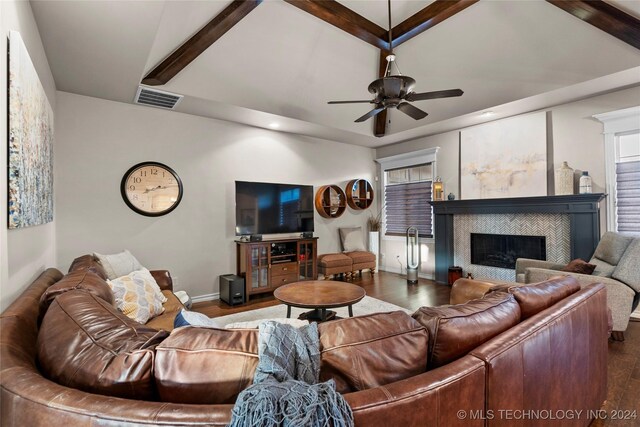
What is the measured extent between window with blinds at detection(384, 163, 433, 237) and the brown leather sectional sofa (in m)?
4.44

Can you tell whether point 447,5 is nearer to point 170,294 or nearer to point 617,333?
point 617,333

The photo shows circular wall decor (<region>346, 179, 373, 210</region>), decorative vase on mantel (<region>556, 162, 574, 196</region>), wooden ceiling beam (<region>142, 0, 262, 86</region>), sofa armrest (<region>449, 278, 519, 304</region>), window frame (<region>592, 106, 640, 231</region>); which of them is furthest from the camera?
circular wall decor (<region>346, 179, 373, 210</region>)

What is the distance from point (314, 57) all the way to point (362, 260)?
3582 mm

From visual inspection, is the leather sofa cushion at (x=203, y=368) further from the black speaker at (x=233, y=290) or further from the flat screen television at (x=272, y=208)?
the flat screen television at (x=272, y=208)

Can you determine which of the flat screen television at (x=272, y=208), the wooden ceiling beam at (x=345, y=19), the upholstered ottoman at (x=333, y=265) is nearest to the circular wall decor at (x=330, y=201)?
the flat screen television at (x=272, y=208)

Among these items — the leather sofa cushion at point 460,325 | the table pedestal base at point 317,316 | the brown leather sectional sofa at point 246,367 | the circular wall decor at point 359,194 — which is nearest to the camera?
the brown leather sectional sofa at point 246,367

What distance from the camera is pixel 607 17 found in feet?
8.78

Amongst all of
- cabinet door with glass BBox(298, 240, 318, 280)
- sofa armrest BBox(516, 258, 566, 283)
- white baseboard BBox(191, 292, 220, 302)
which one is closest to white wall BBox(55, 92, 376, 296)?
white baseboard BBox(191, 292, 220, 302)

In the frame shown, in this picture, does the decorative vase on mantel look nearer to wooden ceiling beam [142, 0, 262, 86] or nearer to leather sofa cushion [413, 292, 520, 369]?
leather sofa cushion [413, 292, 520, 369]

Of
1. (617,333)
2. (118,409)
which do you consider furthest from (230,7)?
(617,333)

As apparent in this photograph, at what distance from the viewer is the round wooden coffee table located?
8.51ft

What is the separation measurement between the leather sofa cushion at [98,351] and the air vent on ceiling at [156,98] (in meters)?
3.01

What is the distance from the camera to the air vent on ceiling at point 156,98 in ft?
11.1

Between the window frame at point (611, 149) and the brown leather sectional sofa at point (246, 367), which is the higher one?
the window frame at point (611, 149)
